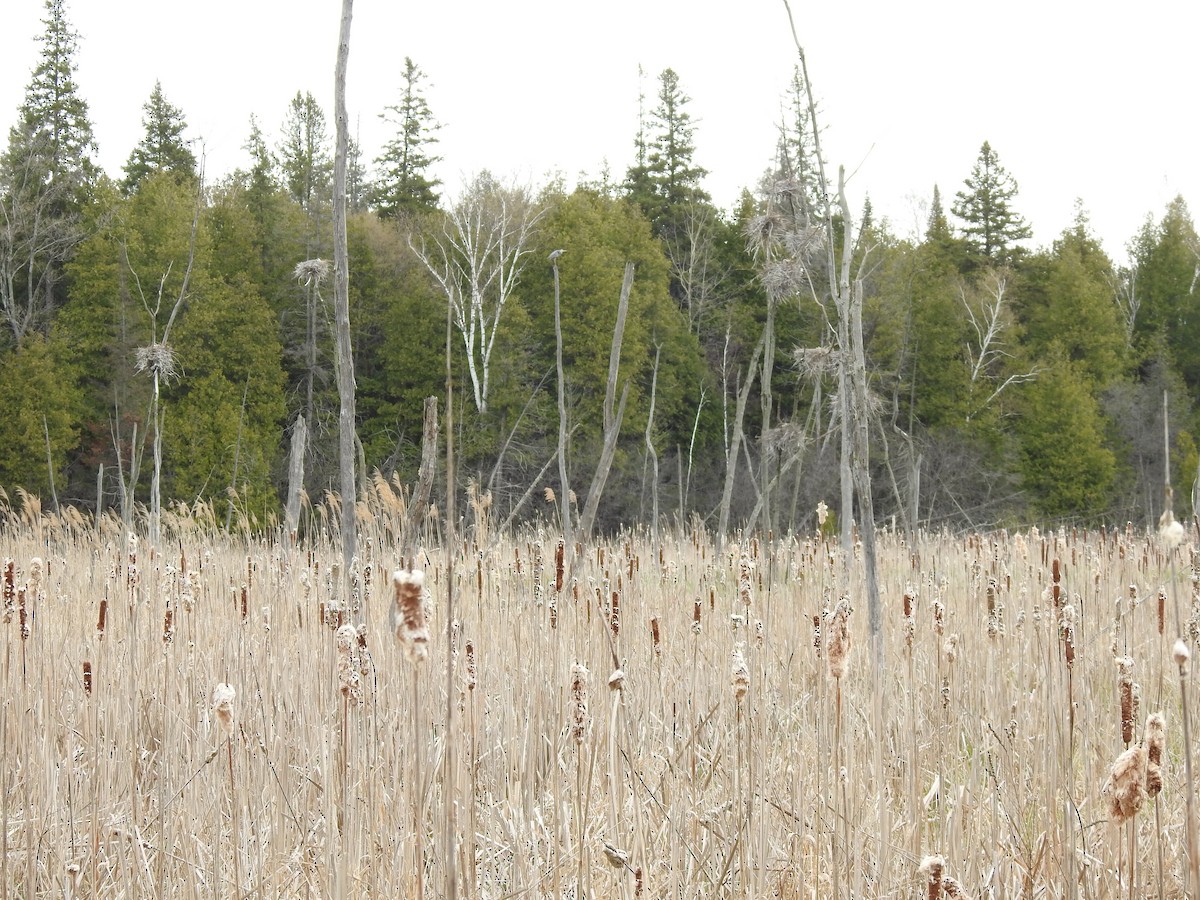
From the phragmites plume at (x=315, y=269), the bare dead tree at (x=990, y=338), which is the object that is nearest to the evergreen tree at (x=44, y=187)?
the phragmites plume at (x=315, y=269)

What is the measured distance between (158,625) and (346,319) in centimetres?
154

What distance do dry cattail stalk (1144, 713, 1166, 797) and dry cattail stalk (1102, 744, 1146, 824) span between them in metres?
0.01

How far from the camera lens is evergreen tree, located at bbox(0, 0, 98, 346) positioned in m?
25.3

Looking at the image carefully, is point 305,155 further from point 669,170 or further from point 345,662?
point 345,662

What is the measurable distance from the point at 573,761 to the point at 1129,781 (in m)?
1.76

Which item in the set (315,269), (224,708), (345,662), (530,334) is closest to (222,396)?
(530,334)

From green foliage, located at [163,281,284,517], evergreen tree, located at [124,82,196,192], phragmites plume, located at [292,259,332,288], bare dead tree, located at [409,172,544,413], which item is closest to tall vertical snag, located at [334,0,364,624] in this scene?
phragmites plume, located at [292,259,332,288]

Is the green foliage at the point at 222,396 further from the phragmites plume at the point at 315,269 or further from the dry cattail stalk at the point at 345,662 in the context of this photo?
the dry cattail stalk at the point at 345,662

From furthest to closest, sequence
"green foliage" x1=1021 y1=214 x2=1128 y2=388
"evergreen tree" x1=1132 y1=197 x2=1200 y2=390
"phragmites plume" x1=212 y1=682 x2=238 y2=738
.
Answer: "evergreen tree" x1=1132 y1=197 x2=1200 y2=390, "green foliage" x1=1021 y1=214 x2=1128 y2=388, "phragmites plume" x1=212 y1=682 x2=238 y2=738

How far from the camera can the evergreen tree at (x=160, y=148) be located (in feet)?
102

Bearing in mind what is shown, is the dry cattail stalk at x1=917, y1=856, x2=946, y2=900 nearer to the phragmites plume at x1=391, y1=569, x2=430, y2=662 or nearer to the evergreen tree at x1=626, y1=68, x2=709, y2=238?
the phragmites plume at x1=391, y1=569, x2=430, y2=662

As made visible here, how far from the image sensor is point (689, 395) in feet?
105

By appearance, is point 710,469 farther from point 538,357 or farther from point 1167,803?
point 1167,803

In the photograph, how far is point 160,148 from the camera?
3142 centimetres
